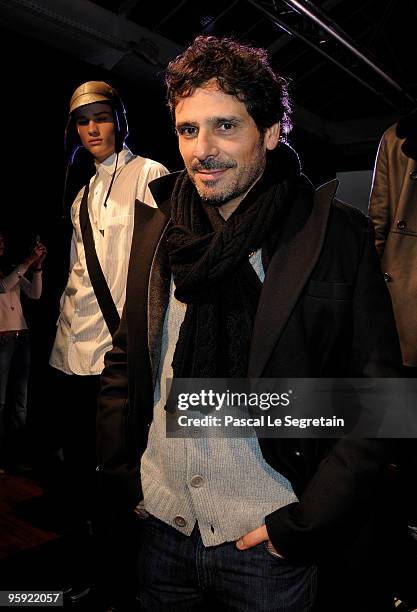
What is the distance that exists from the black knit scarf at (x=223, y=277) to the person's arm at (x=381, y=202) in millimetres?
949

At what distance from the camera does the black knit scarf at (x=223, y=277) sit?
4.90 ft

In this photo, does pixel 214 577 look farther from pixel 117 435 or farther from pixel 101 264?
pixel 101 264

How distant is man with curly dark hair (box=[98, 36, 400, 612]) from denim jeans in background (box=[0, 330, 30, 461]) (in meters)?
3.97

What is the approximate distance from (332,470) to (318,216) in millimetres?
654

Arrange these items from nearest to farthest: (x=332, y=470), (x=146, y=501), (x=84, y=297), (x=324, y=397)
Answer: (x=332, y=470) → (x=324, y=397) → (x=146, y=501) → (x=84, y=297)

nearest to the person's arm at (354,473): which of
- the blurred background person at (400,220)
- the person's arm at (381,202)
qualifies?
the blurred background person at (400,220)

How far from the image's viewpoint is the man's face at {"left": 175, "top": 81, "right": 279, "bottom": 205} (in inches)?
61.0

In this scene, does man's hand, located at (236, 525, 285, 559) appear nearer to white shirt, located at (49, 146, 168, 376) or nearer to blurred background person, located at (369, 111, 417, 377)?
blurred background person, located at (369, 111, 417, 377)

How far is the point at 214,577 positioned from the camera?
59.6 inches

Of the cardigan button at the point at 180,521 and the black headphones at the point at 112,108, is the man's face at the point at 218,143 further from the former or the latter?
the black headphones at the point at 112,108

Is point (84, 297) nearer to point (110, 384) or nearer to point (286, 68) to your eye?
point (110, 384)

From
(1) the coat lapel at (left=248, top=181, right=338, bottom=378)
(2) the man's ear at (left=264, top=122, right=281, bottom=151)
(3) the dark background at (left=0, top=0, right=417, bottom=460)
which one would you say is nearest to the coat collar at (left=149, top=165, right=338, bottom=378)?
(1) the coat lapel at (left=248, top=181, right=338, bottom=378)

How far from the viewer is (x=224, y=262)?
58.4 inches

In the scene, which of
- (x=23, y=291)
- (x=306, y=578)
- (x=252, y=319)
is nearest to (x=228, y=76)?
(x=252, y=319)
